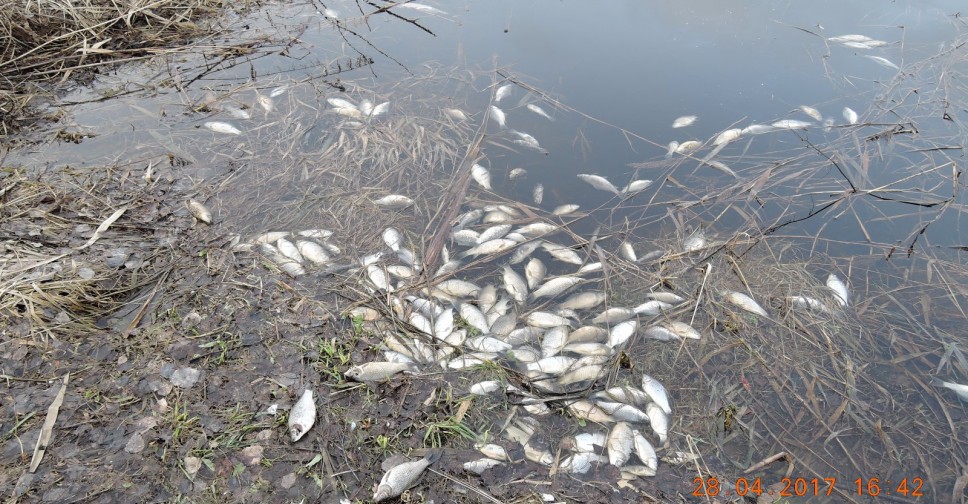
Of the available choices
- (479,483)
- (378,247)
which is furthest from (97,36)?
(479,483)

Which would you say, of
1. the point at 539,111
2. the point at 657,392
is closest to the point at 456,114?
the point at 539,111

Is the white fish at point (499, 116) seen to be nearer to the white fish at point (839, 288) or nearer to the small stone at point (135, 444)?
the white fish at point (839, 288)

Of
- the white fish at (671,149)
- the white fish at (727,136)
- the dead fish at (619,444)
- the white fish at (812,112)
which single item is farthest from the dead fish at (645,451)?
the white fish at (812,112)

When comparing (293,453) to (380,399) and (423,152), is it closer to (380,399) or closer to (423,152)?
(380,399)

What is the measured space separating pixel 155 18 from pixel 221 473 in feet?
14.8

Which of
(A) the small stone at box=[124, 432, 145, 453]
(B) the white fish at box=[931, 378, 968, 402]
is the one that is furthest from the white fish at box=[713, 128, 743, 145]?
(A) the small stone at box=[124, 432, 145, 453]

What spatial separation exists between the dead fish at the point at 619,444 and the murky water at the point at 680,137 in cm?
27

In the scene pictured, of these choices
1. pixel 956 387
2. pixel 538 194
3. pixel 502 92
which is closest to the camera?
pixel 956 387

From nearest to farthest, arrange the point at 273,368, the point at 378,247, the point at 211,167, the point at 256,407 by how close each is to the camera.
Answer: the point at 256,407
the point at 273,368
the point at 378,247
the point at 211,167

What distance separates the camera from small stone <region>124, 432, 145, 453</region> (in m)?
2.15

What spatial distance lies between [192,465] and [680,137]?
383 cm

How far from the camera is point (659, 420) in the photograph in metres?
2.48

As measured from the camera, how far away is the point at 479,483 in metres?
2.18

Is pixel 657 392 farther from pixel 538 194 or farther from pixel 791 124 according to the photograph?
pixel 791 124
